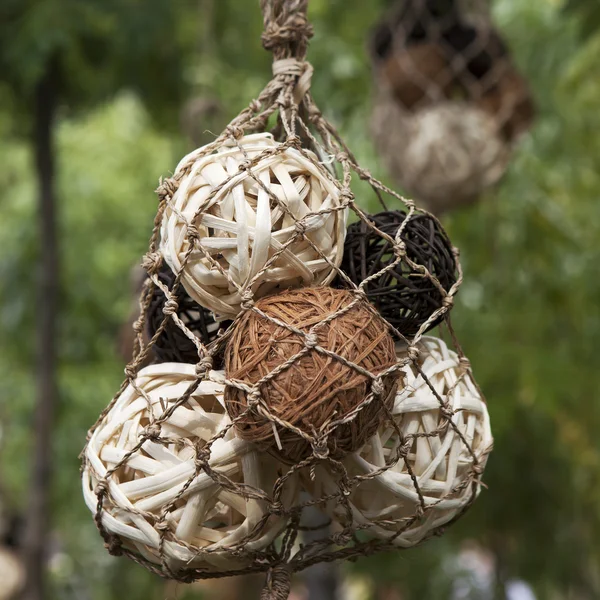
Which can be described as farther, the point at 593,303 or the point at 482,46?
the point at 593,303

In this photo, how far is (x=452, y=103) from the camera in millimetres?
1632

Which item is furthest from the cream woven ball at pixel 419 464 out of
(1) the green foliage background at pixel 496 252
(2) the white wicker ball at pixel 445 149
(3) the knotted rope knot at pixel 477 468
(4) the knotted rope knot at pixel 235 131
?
(2) the white wicker ball at pixel 445 149

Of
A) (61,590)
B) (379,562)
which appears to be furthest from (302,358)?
(61,590)

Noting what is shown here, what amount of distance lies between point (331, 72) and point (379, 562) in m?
1.30

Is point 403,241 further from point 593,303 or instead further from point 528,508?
point 528,508

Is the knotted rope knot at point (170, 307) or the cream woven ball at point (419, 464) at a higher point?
the knotted rope knot at point (170, 307)

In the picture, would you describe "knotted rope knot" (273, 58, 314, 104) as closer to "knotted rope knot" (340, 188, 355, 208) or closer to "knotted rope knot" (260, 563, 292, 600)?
"knotted rope knot" (340, 188, 355, 208)

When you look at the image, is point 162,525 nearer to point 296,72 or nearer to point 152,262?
point 152,262

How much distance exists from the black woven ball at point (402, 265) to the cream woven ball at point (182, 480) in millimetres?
137

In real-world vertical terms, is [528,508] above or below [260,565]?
below

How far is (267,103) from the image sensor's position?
29.8 inches

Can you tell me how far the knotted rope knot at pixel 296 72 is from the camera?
75cm

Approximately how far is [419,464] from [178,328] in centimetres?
22

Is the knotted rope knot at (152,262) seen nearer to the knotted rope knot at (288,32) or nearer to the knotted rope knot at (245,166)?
the knotted rope knot at (245,166)
